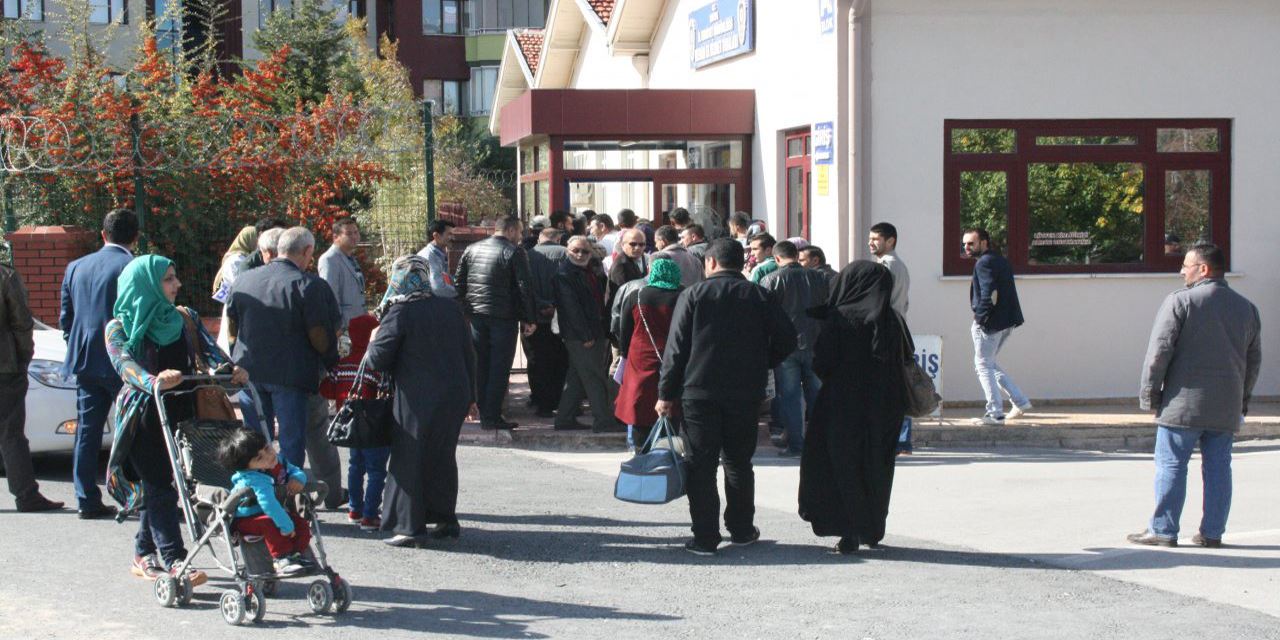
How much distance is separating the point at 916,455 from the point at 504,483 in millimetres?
3683

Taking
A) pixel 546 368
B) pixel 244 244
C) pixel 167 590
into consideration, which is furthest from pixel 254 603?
pixel 546 368

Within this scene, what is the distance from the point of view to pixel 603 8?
22.7 metres

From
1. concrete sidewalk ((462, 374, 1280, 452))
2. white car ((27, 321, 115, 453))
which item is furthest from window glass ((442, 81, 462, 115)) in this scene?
white car ((27, 321, 115, 453))

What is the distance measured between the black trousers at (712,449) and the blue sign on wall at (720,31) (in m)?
9.52

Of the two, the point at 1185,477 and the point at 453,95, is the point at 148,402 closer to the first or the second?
the point at 1185,477

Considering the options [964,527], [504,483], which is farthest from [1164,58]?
[504,483]

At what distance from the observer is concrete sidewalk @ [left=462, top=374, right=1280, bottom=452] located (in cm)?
1248

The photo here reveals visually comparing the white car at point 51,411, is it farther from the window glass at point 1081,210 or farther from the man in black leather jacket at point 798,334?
the window glass at point 1081,210

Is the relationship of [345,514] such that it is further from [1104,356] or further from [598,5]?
[598,5]

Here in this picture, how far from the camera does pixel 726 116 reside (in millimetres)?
17141

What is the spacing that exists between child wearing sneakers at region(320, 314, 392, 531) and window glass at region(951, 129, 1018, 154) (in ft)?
23.7

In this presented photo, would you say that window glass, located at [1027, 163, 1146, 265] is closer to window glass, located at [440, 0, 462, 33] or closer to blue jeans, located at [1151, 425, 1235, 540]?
blue jeans, located at [1151, 425, 1235, 540]

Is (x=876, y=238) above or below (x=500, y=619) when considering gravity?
above

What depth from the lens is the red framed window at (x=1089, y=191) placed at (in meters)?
14.2
